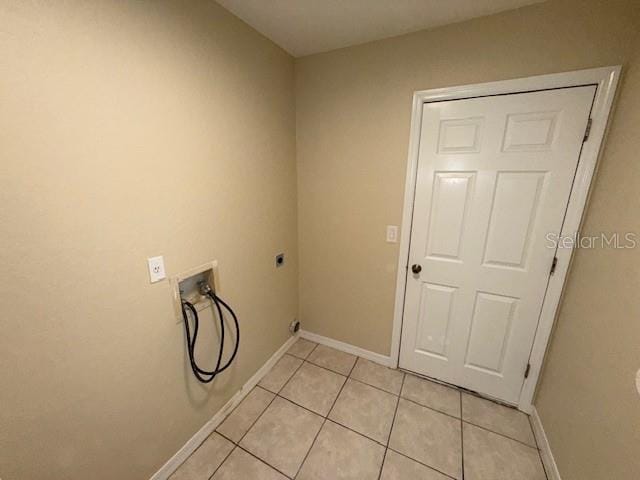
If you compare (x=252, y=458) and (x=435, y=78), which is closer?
(x=252, y=458)

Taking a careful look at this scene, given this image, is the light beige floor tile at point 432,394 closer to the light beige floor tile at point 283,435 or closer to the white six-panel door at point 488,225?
the white six-panel door at point 488,225

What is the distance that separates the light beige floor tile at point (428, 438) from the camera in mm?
1345

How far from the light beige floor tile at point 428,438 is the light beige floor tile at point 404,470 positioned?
3 cm

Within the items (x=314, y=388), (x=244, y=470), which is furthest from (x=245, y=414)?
(x=314, y=388)

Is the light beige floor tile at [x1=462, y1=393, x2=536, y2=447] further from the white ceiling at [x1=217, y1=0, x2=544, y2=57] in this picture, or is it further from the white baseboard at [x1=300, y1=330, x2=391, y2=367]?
the white ceiling at [x1=217, y1=0, x2=544, y2=57]

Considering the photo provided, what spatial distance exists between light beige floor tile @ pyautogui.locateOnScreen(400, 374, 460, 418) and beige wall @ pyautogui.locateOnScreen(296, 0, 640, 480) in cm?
31

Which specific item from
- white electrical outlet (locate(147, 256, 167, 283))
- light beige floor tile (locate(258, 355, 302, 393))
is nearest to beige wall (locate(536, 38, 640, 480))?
light beige floor tile (locate(258, 355, 302, 393))

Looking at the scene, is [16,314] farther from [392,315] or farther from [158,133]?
[392,315]

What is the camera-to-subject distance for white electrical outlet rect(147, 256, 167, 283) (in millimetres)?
1102

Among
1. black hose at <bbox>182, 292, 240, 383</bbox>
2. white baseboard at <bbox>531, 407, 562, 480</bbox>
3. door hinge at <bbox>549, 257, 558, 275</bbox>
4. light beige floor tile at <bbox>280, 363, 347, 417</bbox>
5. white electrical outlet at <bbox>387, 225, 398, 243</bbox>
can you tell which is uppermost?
white electrical outlet at <bbox>387, 225, 398, 243</bbox>

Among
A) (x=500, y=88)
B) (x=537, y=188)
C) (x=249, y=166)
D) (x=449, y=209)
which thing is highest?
(x=500, y=88)

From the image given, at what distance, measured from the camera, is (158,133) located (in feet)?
3.50

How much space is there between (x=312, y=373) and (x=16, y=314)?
5.64 feet

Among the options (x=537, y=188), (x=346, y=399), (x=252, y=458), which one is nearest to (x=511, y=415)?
(x=346, y=399)
